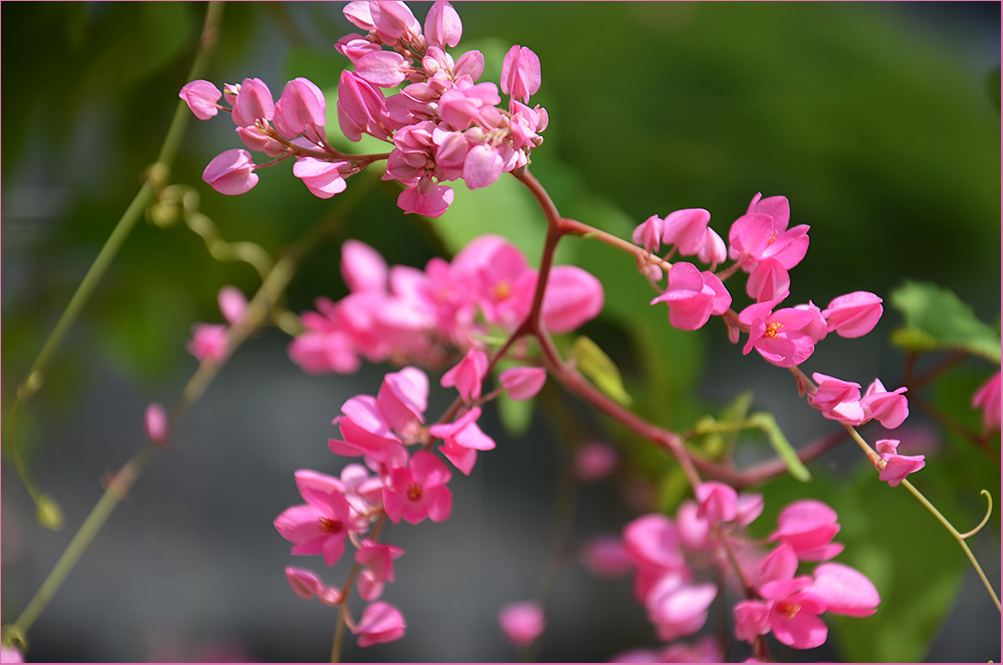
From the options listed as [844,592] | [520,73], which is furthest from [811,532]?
[520,73]

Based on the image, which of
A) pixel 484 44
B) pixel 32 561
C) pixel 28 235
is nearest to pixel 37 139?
pixel 28 235

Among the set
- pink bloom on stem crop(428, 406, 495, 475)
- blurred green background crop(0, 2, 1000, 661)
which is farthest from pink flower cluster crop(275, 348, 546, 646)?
blurred green background crop(0, 2, 1000, 661)

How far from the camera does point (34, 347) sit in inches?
14.6

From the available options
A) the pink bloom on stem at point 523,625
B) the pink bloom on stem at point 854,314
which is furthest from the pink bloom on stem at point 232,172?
the pink bloom on stem at point 523,625

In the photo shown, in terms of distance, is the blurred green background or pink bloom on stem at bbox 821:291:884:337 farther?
the blurred green background

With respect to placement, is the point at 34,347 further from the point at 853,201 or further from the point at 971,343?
the point at 853,201

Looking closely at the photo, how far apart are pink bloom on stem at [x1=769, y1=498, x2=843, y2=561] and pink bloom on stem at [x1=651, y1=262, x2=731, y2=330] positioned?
2.6 inches

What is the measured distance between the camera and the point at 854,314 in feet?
0.42

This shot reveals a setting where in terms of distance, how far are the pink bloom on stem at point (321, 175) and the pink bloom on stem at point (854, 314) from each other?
87 mm

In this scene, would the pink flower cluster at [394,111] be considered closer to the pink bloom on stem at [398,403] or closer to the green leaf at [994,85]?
the pink bloom on stem at [398,403]

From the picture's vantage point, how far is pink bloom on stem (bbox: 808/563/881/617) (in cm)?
15

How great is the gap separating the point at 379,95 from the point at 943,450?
0.27 metres

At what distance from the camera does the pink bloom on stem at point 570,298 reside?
191 millimetres

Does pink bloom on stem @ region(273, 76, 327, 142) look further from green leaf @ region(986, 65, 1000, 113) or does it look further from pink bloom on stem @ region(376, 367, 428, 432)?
green leaf @ region(986, 65, 1000, 113)
